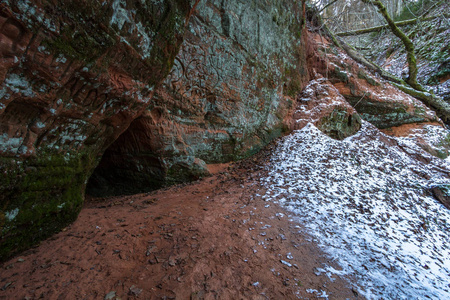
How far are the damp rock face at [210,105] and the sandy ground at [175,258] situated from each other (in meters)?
1.43

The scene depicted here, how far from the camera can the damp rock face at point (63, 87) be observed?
6.91ft

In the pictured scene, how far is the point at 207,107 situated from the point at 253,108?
1.89 m

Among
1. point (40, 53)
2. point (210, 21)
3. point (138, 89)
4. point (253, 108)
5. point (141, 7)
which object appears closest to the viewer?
point (40, 53)

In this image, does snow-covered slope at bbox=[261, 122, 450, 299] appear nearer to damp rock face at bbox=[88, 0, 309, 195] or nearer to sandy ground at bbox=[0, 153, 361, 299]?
sandy ground at bbox=[0, 153, 361, 299]

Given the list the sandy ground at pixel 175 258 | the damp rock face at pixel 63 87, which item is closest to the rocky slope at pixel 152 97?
the damp rock face at pixel 63 87

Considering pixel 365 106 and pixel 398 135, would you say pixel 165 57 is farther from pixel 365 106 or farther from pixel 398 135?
pixel 398 135

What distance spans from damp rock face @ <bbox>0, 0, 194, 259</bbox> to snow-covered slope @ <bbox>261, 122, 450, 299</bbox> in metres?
3.60

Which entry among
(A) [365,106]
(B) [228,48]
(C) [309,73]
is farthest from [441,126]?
(B) [228,48]

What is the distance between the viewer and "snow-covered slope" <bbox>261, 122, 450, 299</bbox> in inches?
127

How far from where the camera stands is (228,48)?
20.5 ft

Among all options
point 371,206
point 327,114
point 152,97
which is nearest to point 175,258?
point 152,97

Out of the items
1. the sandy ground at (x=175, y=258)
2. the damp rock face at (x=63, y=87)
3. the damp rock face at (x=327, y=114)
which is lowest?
the sandy ground at (x=175, y=258)

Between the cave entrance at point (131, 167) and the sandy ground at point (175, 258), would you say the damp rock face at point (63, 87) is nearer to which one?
the sandy ground at point (175, 258)

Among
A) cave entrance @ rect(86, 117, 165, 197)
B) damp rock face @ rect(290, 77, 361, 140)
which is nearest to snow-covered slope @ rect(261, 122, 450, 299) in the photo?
damp rock face @ rect(290, 77, 361, 140)
